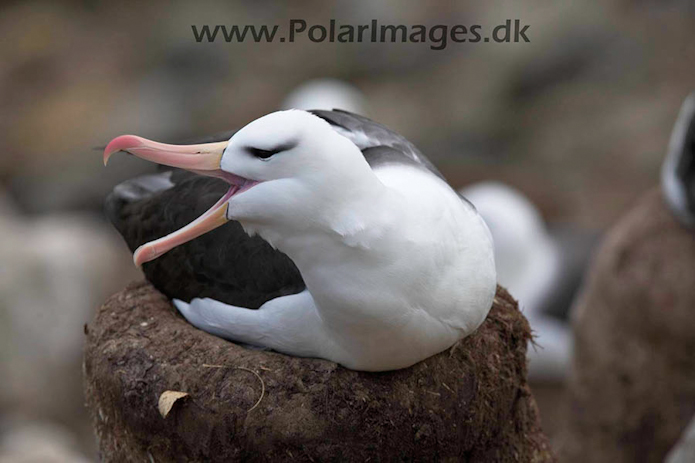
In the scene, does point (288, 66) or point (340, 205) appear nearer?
point (340, 205)

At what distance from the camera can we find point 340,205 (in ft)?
6.53

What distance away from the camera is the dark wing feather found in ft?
8.01

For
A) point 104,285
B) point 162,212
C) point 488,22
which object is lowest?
point 104,285

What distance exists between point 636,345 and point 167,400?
2644 mm

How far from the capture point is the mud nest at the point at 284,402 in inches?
87.7

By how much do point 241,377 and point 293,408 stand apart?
14 centimetres

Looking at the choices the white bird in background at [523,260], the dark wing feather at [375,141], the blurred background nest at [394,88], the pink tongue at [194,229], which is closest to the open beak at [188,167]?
the pink tongue at [194,229]

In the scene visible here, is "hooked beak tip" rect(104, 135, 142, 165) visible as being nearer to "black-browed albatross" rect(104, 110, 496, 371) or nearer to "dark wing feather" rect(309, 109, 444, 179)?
"black-browed albatross" rect(104, 110, 496, 371)

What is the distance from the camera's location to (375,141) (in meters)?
2.53

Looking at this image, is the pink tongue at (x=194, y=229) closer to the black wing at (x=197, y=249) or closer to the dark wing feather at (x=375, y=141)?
the black wing at (x=197, y=249)

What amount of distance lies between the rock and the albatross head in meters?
2.45

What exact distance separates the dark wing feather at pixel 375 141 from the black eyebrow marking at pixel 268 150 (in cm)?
47

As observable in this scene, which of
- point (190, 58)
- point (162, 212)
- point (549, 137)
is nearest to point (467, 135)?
point (549, 137)

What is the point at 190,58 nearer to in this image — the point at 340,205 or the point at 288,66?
the point at 288,66
